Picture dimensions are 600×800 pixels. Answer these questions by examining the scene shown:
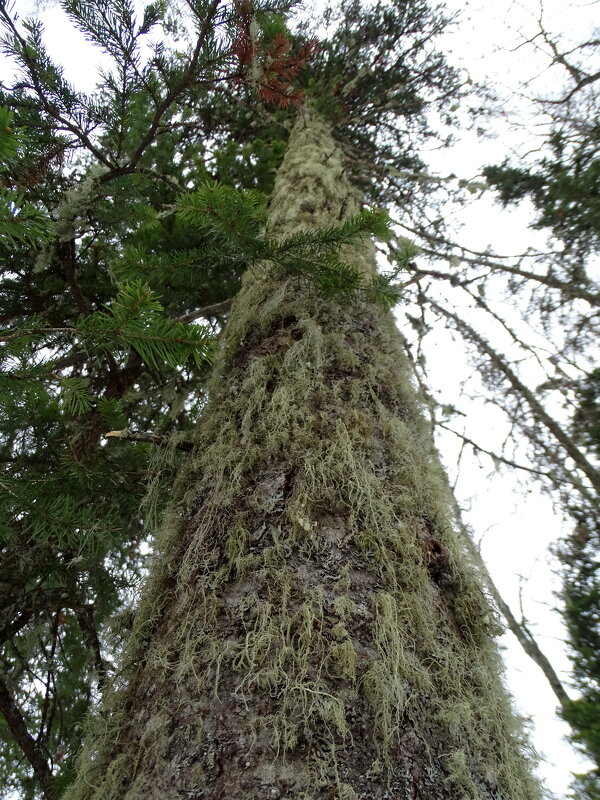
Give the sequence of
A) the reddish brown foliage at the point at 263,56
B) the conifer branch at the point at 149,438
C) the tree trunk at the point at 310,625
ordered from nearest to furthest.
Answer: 1. the tree trunk at the point at 310,625
2. the conifer branch at the point at 149,438
3. the reddish brown foliage at the point at 263,56

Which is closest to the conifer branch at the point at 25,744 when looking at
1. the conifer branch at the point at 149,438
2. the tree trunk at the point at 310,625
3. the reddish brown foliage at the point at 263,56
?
the tree trunk at the point at 310,625

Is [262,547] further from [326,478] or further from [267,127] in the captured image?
[267,127]

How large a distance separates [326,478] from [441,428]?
2594mm

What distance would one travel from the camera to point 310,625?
4.35ft

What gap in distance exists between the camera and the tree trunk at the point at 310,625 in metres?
1.16

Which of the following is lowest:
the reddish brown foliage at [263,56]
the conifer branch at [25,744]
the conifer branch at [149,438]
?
the conifer branch at [25,744]

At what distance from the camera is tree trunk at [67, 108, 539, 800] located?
116cm

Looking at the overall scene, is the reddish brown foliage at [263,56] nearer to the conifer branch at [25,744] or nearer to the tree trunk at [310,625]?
the tree trunk at [310,625]

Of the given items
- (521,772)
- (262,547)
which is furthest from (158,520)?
(521,772)

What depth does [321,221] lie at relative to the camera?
3.09 m

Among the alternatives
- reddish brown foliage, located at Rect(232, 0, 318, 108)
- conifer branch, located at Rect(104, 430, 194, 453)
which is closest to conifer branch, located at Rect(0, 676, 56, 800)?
conifer branch, located at Rect(104, 430, 194, 453)

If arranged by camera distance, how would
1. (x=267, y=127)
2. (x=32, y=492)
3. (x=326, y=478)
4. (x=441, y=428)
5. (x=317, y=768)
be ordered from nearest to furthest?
(x=317, y=768) → (x=326, y=478) → (x=32, y=492) → (x=441, y=428) → (x=267, y=127)

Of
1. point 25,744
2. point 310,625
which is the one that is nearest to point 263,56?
point 310,625

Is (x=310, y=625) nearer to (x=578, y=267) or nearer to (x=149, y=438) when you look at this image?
(x=149, y=438)
